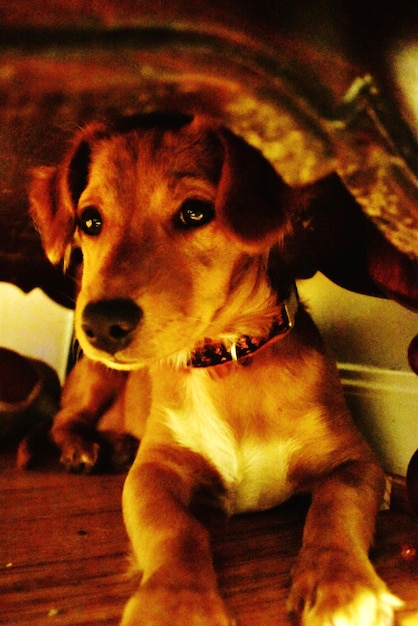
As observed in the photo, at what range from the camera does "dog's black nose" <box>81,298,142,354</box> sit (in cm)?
102

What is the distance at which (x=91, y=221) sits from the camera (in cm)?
135

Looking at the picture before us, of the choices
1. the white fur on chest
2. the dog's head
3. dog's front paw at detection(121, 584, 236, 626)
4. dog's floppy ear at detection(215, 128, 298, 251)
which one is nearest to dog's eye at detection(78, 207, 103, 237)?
the dog's head

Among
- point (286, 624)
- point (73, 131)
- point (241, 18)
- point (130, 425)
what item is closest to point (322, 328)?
point (130, 425)

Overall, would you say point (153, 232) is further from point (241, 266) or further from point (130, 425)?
point (130, 425)

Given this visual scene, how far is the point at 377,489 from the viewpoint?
118 centimetres

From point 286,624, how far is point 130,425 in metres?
1.11

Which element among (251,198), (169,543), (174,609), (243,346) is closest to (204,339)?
(243,346)

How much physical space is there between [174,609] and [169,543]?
175 mm

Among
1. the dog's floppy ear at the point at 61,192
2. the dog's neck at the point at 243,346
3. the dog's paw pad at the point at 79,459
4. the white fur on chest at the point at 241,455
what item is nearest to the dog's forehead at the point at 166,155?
the dog's floppy ear at the point at 61,192

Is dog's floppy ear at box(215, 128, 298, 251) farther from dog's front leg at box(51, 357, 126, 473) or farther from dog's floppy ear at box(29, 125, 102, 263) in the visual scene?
dog's front leg at box(51, 357, 126, 473)

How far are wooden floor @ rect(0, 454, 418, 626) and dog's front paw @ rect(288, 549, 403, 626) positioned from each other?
5cm

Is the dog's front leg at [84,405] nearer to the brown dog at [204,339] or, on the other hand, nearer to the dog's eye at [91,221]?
the brown dog at [204,339]

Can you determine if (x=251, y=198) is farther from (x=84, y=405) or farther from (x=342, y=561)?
(x=84, y=405)

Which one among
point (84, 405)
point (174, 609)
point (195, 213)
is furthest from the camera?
point (84, 405)
